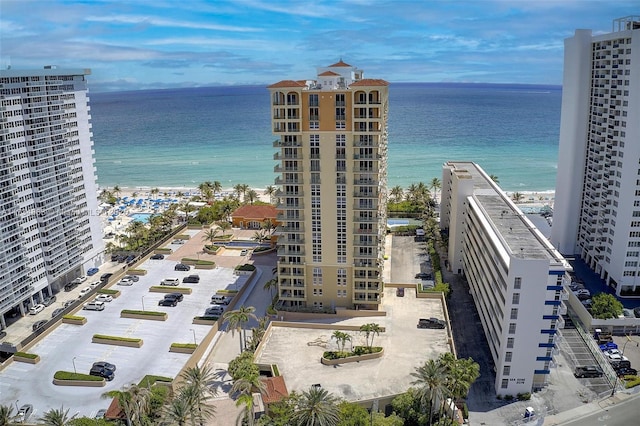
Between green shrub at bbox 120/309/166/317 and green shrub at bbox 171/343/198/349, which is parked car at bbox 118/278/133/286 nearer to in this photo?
green shrub at bbox 120/309/166/317

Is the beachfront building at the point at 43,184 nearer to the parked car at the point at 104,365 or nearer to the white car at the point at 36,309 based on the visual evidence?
the white car at the point at 36,309

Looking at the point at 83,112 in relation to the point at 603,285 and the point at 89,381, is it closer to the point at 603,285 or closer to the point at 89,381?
the point at 89,381

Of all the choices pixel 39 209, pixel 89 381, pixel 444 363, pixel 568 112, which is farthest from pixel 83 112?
pixel 568 112

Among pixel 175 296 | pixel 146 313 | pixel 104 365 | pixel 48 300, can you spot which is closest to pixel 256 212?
pixel 175 296

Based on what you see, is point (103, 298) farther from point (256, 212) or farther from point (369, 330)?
point (369, 330)

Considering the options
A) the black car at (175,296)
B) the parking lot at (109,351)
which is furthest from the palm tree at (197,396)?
the black car at (175,296)

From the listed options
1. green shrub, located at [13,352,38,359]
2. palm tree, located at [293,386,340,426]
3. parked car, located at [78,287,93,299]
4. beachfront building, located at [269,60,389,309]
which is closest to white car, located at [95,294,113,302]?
parked car, located at [78,287,93,299]

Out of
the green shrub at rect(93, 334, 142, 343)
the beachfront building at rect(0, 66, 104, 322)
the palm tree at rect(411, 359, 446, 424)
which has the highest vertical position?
the beachfront building at rect(0, 66, 104, 322)
